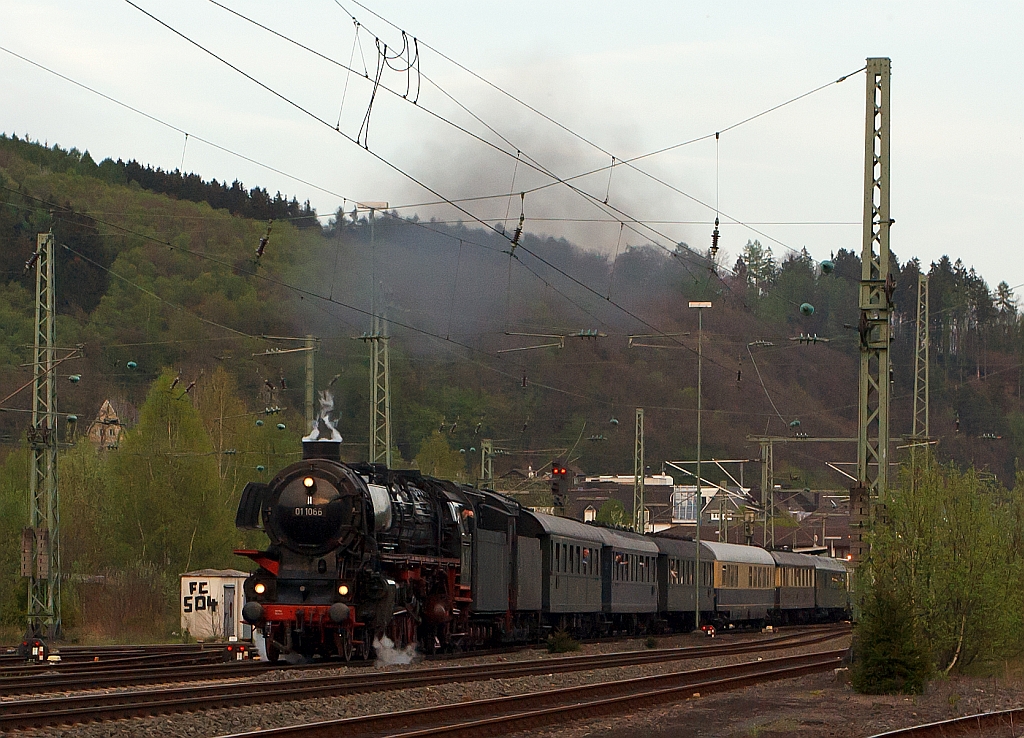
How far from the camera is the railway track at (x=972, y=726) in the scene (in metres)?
15.5

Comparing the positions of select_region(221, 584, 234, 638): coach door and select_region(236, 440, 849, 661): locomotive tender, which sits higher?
select_region(236, 440, 849, 661): locomotive tender

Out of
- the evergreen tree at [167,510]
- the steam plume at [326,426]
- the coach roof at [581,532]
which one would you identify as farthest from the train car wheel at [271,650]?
the evergreen tree at [167,510]

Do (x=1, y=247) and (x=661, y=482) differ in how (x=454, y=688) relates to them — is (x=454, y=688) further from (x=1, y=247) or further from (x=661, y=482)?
(x=661, y=482)

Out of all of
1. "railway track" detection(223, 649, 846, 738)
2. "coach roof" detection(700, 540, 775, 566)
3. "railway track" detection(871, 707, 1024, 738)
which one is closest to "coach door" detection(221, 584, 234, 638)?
"coach roof" detection(700, 540, 775, 566)

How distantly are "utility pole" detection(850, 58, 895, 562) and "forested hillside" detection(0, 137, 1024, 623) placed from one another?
7.74m

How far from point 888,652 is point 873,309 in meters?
5.61

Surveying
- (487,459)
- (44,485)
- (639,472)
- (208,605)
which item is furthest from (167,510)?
(44,485)

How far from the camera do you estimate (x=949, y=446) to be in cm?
12450

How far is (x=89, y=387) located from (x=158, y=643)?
162 ft

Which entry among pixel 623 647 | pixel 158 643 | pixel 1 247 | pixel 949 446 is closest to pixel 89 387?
pixel 1 247

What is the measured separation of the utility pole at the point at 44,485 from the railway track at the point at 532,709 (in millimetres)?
17173

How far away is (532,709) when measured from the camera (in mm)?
18047

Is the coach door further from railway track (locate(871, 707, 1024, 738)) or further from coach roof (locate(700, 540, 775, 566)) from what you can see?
railway track (locate(871, 707, 1024, 738))

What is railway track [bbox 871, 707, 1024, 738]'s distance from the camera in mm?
15531
